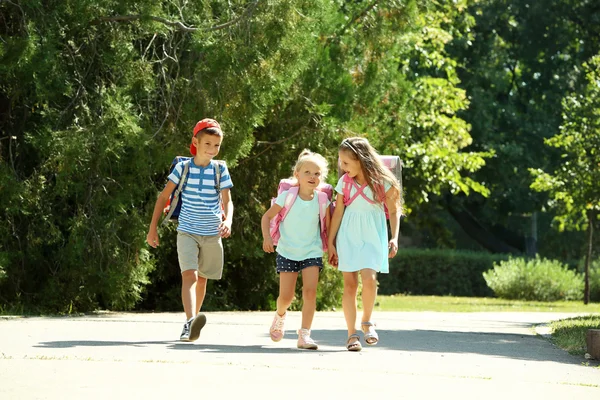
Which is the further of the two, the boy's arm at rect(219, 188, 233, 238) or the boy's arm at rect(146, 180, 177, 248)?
the boy's arm at rect(219, 188, 233, 238)

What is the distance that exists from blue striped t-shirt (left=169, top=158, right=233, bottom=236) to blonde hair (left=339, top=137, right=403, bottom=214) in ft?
3.87

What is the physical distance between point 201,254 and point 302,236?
3.01ft

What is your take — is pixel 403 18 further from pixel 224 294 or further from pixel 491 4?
pixel 491 4

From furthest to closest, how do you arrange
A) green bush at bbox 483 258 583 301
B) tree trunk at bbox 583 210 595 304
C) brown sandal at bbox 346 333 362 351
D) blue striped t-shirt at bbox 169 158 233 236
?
green bush at bbox 483 258 583 301
tree trunk at bbox 583 210 595 304
blue striped t-shirt at bbox 169 158 233 236
brown sandal at bbox 346 333 362 351

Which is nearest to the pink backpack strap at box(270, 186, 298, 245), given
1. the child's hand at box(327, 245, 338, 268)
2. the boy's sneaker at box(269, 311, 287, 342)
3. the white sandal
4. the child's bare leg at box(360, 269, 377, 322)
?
the child's hand at box(327, 245, 338, 268)

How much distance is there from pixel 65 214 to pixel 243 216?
2654 mm

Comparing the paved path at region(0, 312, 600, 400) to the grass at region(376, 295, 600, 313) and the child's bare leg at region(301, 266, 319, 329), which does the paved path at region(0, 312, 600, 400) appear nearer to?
the child's bare leg at region(301, 266, 319, 329)

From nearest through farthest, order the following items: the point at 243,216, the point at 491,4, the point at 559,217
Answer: the point at 243,216
the point at 559,217
the point at 491,4

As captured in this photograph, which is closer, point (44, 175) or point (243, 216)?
point (44, 175)

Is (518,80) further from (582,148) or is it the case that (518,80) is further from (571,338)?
(571,338)

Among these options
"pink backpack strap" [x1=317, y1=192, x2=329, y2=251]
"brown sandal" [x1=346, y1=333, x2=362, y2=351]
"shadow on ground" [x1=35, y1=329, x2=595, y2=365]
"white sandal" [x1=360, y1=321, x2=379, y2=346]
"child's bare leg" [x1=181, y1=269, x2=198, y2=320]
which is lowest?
"shadow on ground" [x1=35, y1=329, x2=595, y2=365]

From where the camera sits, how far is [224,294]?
53.1 feet

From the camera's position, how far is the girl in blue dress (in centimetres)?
938

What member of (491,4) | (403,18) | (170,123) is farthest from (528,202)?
(170,123)
